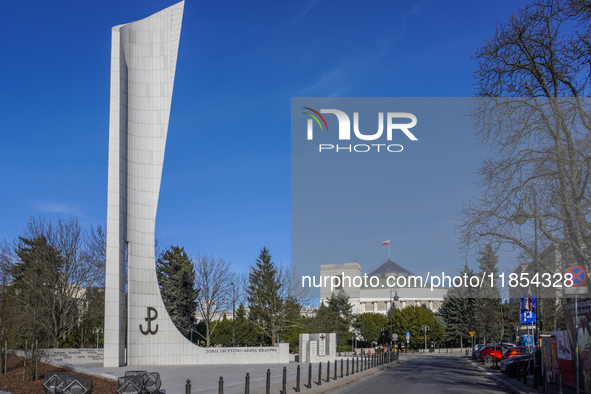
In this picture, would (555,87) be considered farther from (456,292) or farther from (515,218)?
(456,292)

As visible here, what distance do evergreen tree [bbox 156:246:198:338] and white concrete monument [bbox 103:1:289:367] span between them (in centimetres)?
2557

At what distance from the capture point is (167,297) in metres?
65.2

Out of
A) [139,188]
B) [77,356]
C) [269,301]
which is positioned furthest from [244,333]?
[139,188]

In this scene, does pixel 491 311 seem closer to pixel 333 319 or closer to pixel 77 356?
pixel 333 319

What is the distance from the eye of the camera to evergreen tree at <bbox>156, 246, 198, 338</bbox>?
211 ft

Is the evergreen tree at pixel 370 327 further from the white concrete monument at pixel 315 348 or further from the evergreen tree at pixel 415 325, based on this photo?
the white concrete monument at pixel 315 348

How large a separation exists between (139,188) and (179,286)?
3189cm

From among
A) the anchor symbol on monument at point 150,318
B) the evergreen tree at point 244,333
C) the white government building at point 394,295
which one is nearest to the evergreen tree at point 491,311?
the evergreen tree at point 244,333

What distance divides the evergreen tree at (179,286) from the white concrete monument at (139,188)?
25.6 metres

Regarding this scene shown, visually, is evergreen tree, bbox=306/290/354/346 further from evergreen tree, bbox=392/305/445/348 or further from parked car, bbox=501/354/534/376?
parked car, bbox=501/354/534/376

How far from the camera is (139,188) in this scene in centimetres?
3716

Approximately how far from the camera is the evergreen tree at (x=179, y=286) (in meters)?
64.3

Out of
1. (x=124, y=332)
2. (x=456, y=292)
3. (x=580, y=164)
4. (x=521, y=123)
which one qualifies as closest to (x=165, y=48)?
(x=124, y=332)

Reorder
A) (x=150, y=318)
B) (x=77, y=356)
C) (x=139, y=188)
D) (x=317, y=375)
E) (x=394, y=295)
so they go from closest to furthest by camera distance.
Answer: (x=317, y=375) → (x=150, y=318) → (x=139, y=188) → (x=77, y=356) → (x=394, y=295)
